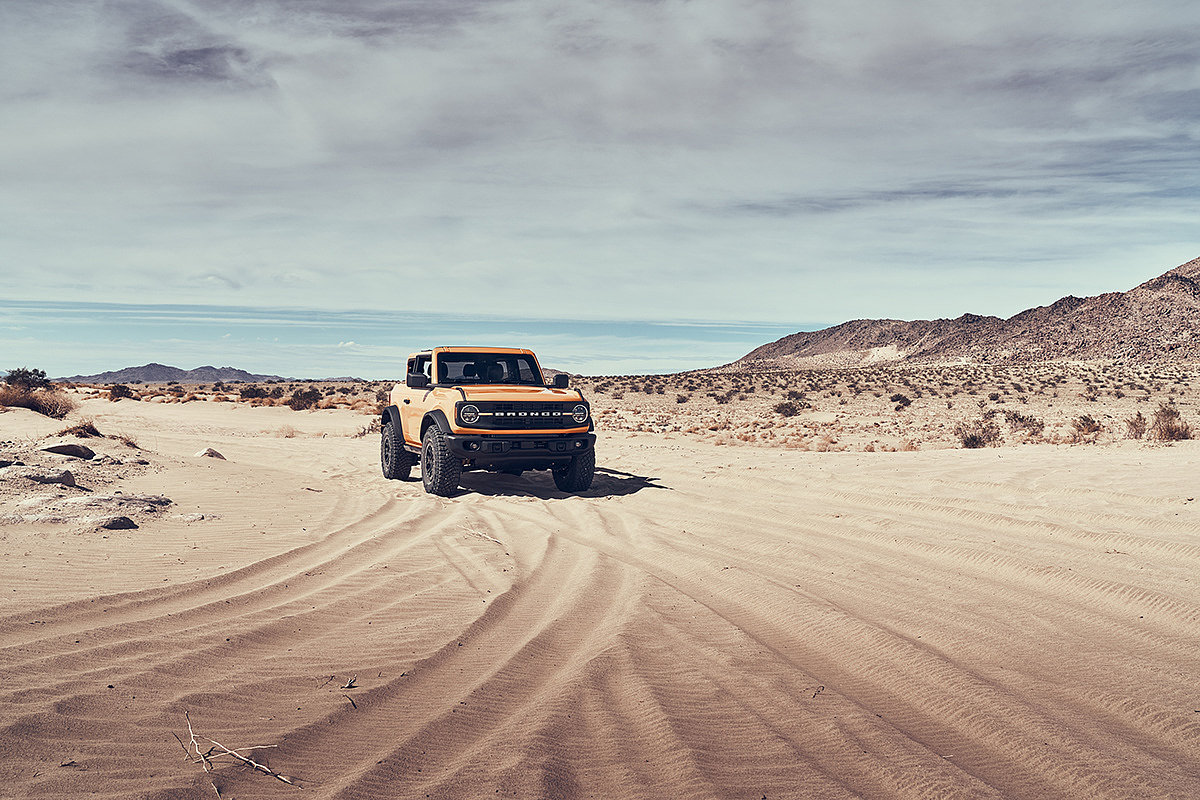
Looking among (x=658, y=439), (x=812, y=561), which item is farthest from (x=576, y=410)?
(x=658, y=439)

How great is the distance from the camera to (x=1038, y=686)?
4.05m

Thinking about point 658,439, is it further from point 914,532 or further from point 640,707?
point 640,707

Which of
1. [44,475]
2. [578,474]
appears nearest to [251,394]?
[44,475]

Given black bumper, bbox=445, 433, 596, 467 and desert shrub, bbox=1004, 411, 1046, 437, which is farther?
desert shrub, bbox=1004, 411, 1046, 437

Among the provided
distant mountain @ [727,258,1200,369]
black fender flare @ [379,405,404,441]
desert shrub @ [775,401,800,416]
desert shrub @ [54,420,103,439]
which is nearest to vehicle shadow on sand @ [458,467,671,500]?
black fender flare @ [379,405,404,441]

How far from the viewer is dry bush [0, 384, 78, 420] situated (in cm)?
1948

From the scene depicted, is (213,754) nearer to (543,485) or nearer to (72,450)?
(543,485)

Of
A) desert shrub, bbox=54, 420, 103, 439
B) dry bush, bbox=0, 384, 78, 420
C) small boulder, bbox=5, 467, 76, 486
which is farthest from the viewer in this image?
dry bush, bbox=0, 384, 78, 420

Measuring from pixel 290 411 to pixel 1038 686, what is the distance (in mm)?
33048

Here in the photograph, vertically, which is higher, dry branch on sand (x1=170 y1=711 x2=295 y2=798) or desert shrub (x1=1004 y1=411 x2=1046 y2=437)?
desert shrub (x1=1004 y1=411 x2=1046 y2=437)

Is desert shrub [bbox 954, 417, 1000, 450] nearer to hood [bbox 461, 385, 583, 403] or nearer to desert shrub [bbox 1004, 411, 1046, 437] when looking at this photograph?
desert shrub [bbox 1004, 411, 1046, 437]

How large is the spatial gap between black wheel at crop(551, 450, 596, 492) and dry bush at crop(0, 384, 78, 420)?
15.8 meters

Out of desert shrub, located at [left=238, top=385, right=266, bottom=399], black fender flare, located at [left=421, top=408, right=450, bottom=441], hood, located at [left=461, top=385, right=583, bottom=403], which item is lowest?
black fender flare, located at [left=421, top=408, right=450, bottom=441]

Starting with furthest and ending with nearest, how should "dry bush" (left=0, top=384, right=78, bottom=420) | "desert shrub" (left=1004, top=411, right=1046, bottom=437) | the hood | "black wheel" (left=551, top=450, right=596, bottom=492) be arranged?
1. "desert shrub" (left=1004, top=411, right=1046, bottom=437)
2. "dry bush" (left=0, top=384, right=78, bottom=420)
3. "black wheel" (left=551, top=450, right=596, bottom=492)
4. the hood
